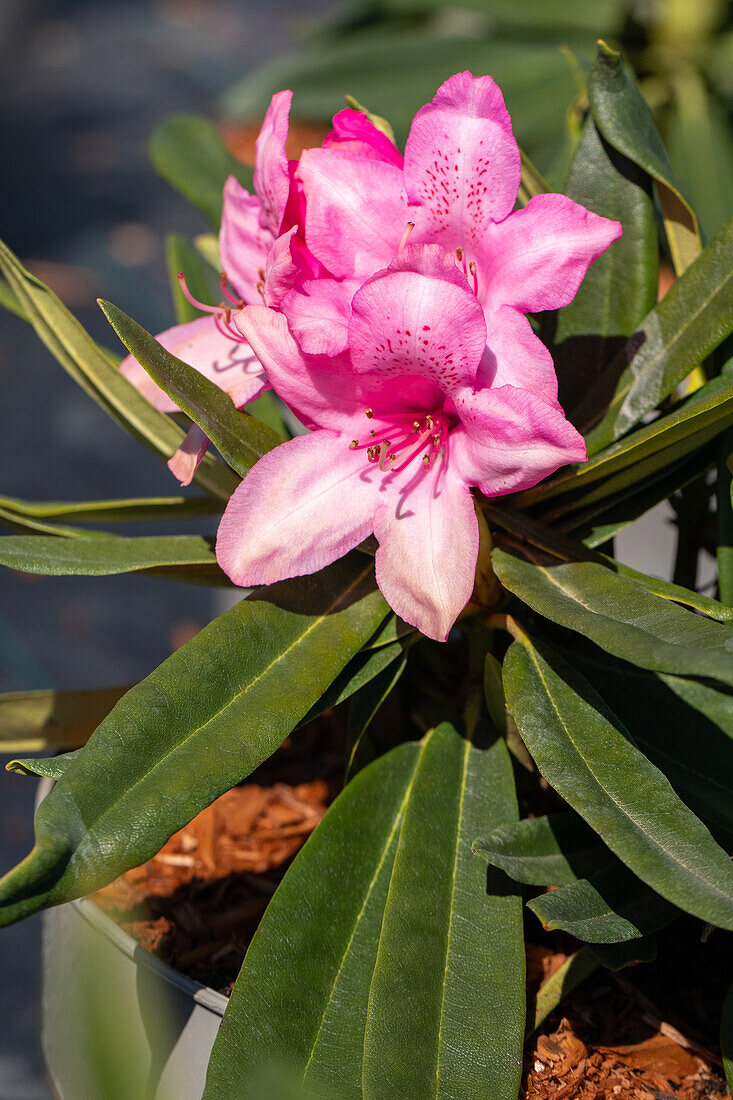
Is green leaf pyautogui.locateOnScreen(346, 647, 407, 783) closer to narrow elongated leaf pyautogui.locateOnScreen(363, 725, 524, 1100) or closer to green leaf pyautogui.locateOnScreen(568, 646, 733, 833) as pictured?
narrow elongated leaf pyautogui.locateOnScreen(363, 725, 524, 1100)

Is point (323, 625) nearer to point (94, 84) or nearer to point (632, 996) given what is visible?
point (632, 996)

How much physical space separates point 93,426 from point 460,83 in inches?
88.6

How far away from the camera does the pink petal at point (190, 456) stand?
0.64 metres

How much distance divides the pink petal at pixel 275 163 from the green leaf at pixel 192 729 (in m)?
0.24

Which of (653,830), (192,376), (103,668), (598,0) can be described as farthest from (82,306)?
(653,830)

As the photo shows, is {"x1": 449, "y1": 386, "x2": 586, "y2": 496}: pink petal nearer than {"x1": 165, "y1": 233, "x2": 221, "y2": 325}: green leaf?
Yes

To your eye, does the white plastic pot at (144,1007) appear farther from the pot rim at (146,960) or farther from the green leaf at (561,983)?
the green leaf at (561,983)

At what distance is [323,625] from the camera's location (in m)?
0.66

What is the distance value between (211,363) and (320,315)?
0.48 feet

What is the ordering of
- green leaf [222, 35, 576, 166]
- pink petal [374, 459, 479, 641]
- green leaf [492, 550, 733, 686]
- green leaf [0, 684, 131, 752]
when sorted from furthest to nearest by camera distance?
green leaf [222, 35, 576, 166]
green leaf [0, 684, 131, 752]
pink petal [374, 459, 479, 641]
green leaf [492, 550, 733, 686]

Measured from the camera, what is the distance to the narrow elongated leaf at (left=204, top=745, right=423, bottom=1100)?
59cm

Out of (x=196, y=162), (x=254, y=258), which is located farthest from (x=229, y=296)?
(x=196, y=162)

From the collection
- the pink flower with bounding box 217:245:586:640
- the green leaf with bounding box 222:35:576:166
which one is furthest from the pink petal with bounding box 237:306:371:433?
the green leaf with bounding box 222:35:576:166

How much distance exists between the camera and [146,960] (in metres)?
0.68
